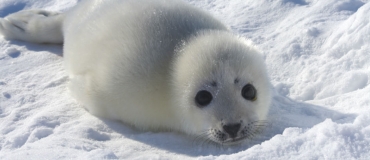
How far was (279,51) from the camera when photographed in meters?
4.57

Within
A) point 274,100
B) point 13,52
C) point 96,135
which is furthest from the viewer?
point 13,52

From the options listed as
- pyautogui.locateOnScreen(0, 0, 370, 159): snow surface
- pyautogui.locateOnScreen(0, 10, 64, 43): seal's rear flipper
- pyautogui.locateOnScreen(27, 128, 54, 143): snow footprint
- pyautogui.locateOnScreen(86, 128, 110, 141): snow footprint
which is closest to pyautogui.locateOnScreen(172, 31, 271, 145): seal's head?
pyautogui.locateOnScreen(0, 0, 370, 159): snow surface

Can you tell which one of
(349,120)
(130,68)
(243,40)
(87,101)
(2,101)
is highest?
(243,40)

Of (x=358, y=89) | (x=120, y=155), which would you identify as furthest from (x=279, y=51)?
(x=120, y=155)

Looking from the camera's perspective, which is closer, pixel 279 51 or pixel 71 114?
pixel 71 114

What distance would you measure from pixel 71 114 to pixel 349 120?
1885 millimetres

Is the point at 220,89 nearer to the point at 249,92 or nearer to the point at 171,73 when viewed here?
the point at 249,92

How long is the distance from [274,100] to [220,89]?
85 centimetres

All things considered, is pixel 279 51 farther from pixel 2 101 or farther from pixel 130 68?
pixel 2 101

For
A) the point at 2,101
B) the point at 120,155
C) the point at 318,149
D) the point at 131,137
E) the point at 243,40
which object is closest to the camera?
the point at 318,149

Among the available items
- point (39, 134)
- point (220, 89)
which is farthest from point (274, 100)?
point (39, 134)

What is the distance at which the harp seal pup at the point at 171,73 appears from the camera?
3096 millimetres

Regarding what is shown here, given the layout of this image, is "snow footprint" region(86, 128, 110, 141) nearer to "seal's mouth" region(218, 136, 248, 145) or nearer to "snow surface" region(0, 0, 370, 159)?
"snow surface" region(0, 0, 370, 159)

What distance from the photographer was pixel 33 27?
507 cm
